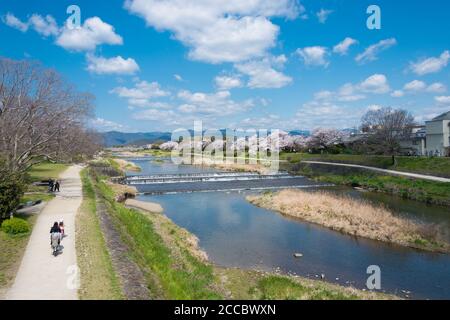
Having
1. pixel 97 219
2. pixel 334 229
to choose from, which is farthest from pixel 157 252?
pixel 334 229

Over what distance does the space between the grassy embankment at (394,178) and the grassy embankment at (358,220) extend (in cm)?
1056

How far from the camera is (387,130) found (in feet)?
178

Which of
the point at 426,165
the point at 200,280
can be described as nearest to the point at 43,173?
the point at 200,280

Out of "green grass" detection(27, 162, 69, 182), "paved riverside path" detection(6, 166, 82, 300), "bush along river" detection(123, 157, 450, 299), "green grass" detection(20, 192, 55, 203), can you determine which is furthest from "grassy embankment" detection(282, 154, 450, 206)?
"green grass" detection(27, 162, 69, 182)

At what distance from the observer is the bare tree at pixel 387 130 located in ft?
175

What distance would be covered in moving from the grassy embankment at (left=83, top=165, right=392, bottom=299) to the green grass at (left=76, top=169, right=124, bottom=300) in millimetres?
1064

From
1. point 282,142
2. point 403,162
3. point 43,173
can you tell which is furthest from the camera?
point 282,142

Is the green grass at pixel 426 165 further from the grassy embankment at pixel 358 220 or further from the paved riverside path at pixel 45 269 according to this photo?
the paved riverside path at pixel 45 269

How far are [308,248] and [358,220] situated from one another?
5.95m

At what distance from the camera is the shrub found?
49.5 feet

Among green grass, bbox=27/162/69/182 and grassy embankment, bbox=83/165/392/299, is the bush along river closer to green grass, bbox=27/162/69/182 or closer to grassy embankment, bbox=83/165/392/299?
grassy embankment, bbox=83/165/392/299

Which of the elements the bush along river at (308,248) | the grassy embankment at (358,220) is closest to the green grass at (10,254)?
the bush along river at (308,248)

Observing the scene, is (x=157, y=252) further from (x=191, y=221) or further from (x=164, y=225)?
(x=191, y=221)

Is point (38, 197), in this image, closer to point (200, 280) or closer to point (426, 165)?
point (200, 280)
